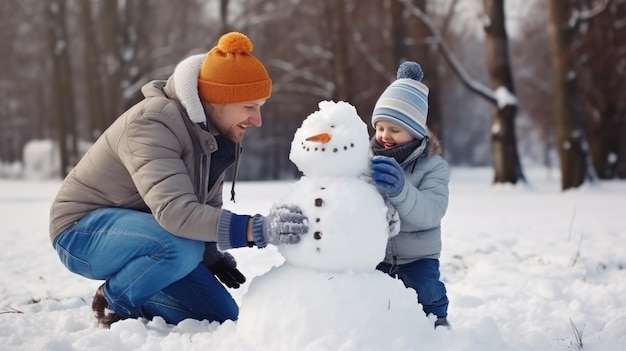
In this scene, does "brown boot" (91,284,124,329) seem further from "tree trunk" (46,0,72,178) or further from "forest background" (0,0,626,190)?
"tree trunk" (46,0,72,178)

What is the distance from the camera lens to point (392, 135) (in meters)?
2.90

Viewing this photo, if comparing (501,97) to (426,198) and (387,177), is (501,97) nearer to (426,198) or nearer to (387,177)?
(426,198)

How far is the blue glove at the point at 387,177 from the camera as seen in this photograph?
233 centimetres

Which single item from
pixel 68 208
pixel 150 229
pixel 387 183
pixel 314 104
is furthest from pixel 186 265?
pixel 314 104

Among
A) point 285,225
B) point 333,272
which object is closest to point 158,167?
point 285,225

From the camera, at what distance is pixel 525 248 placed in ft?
15.5

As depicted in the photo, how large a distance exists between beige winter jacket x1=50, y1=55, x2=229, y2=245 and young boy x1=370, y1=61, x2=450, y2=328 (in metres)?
0.82

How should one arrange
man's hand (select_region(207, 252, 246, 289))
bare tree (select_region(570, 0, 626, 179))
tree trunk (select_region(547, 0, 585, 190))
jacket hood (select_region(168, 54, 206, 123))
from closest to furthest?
jacket hood (select_region(168, 54, 206, 123))
man's hand (select_region(207, 252, 246, 289))
tree trunk (select_region(547, 0, 585, 190))
bare tree (select_region(570, 0, 626, 179))

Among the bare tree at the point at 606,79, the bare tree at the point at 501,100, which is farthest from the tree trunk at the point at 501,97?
the bare tree at the point at 606,79

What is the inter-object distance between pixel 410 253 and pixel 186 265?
104 centimetres

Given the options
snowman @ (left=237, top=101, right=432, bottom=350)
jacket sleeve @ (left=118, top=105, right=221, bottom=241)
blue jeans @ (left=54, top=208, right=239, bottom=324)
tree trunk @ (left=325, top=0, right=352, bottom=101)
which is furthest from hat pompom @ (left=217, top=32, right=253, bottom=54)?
tree trunk @ (left=325, top=0, right=352, bottom=101)

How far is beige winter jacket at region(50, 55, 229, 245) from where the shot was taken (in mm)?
2328

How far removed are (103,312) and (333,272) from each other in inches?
46.8

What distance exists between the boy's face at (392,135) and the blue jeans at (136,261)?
102cm
